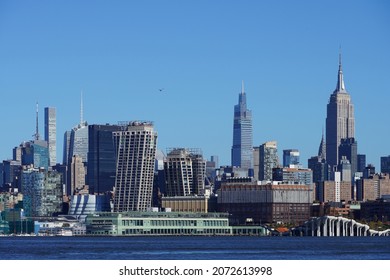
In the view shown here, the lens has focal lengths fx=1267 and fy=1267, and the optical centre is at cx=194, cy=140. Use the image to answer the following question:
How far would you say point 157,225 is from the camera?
546 ft

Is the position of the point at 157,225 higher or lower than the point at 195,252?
lower

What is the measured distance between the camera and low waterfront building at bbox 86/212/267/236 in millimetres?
163000

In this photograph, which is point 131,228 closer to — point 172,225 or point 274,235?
point 172,225

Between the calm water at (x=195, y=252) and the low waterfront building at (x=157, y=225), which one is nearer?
the calm water at (x=195, y=252)

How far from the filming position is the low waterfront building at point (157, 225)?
16300cm

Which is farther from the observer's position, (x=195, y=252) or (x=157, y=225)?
(x=157, y=225)

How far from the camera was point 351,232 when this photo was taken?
166125 millimetres

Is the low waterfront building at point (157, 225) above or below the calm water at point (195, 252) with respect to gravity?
below

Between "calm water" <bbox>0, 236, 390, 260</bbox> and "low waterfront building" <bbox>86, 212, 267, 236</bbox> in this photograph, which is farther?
"low waterfront building" <bbox>86, 212, 267, 236</bbox>

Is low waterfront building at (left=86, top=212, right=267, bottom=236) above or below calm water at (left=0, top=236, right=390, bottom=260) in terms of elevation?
below
